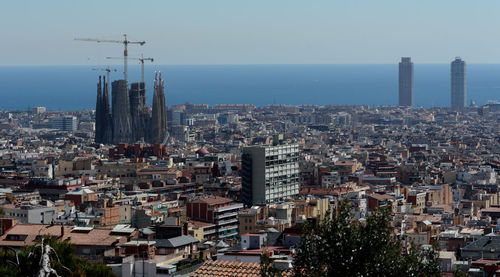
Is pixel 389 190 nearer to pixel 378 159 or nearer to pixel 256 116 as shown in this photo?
pixel 378 159

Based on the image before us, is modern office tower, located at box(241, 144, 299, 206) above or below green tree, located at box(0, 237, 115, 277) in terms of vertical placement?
below

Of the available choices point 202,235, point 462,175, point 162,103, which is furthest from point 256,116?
point 202,235

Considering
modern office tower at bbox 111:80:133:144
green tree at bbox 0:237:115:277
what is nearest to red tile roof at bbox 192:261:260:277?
green tree at bbox 0:237:115:277

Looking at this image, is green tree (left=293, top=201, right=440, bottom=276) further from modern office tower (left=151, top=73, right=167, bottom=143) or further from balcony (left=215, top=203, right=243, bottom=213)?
modern office tower (left=151, top=73, right=167, bottom=143)

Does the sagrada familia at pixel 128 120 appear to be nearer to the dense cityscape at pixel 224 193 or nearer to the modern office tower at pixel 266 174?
the dense cityscape at pixel 224 193

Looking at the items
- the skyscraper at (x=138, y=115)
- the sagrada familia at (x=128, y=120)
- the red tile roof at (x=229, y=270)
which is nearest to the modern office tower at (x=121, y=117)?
the sagrada familia at (x=128, y=120)
